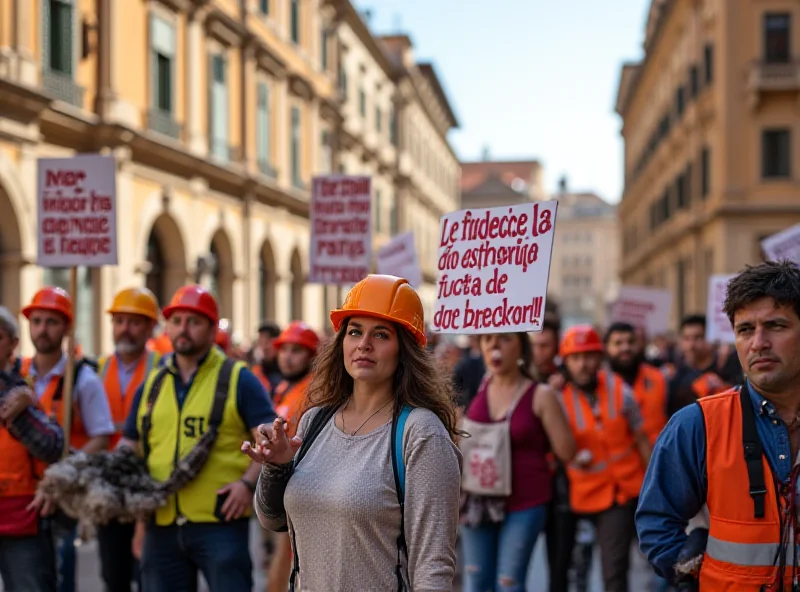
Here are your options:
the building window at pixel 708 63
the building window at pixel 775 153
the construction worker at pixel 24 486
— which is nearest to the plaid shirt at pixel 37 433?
the construction worker at pixel 24 486

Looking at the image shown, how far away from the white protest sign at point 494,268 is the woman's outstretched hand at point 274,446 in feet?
4.89

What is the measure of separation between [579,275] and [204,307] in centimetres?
11764

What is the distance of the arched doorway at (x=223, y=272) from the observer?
80.7ft

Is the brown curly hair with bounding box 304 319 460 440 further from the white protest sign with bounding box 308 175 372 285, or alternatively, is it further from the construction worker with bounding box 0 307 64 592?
the white protest sign with bounding box 308 175 372 285

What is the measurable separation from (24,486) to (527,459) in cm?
271

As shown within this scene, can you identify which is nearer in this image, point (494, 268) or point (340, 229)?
point (494, 268)

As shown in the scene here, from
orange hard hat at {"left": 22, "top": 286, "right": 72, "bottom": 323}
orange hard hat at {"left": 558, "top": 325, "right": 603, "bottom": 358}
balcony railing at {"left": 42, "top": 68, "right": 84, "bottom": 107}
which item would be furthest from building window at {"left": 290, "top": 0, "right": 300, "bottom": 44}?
orange hard hat at {"left": 22, "top": 286, "right": 72, "bottom": 323}

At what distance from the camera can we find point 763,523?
10.00 ft

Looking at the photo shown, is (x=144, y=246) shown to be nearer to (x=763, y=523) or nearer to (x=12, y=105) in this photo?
(x=12, y=105)

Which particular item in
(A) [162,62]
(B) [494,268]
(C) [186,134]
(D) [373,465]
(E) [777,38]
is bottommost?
(D) [373,465]

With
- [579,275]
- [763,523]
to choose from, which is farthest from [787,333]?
[579,275]

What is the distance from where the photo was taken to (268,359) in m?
9.70

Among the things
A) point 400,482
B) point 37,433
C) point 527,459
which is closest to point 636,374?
point 527,459

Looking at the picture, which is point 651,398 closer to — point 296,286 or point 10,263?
point 10,263
